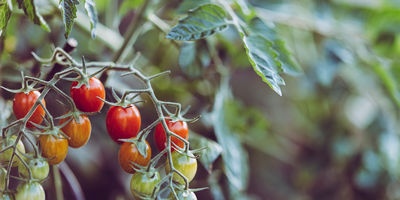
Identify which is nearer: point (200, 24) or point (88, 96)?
point (88, 96)

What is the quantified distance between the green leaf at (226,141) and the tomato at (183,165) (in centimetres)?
20

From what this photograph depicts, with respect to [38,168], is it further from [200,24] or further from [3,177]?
[200,24]

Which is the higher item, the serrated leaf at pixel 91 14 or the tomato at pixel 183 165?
the serrated leaf at pixel 91 14

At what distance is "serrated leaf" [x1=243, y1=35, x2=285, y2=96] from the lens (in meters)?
0.67

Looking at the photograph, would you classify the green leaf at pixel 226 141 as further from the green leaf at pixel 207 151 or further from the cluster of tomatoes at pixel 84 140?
the cluster of tomatoes at pixel 84 140

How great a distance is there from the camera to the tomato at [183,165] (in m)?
0.64

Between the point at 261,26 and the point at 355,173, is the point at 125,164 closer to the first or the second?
the point at 261,26

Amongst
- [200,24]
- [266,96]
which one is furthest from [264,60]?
[266,96]

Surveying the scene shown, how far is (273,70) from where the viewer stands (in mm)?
704

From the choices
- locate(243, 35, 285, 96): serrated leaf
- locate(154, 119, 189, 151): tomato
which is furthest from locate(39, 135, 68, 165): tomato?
locate(243, 35, 285, 96): serrated leaf

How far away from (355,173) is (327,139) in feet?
0.36

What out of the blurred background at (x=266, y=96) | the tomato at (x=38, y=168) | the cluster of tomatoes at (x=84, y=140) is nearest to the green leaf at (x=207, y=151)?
the blurred background at (x=266, y=96)

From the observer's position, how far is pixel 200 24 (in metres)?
0.75

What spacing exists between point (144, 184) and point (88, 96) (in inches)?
4.3
